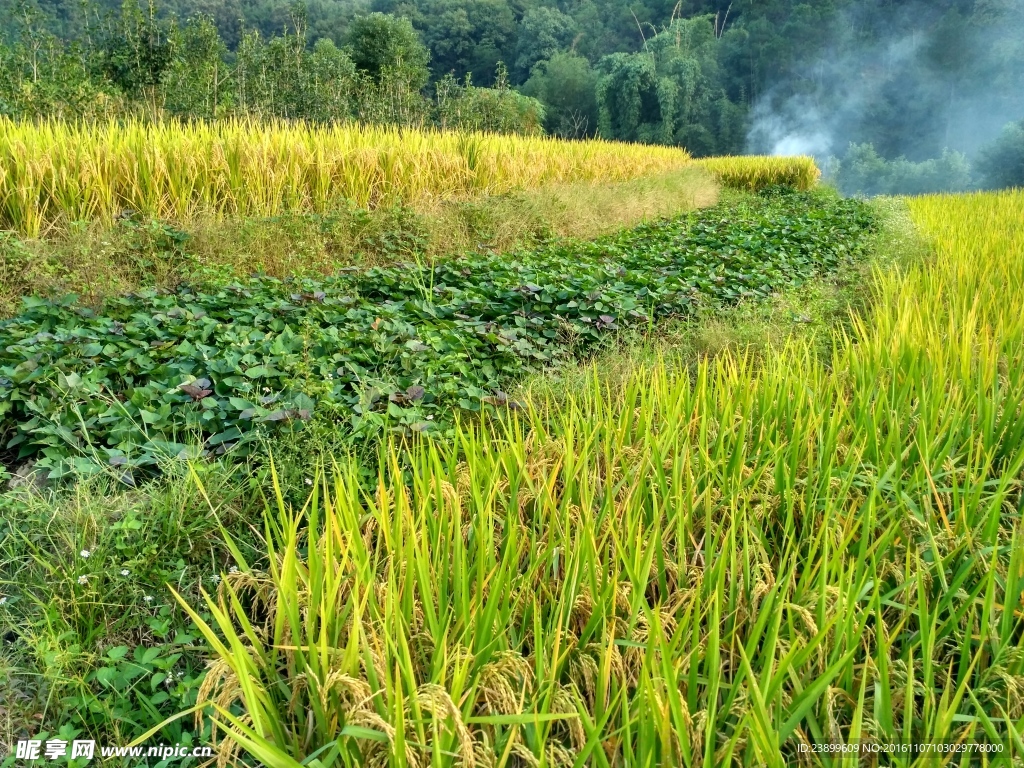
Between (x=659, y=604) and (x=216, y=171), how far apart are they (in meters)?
5.53

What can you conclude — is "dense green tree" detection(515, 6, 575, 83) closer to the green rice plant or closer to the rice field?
the green rice plant

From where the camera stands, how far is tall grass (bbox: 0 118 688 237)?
15.3 ft

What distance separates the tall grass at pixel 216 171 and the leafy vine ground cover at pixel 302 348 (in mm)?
1584

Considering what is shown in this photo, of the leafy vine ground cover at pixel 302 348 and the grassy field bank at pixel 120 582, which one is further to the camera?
the leafy vine ground cover at pixel 302 348

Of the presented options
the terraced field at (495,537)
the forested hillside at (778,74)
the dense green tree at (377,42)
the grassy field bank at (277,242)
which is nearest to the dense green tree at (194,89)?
the grassy field bank at (277,242)

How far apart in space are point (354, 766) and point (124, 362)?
2.32 meters

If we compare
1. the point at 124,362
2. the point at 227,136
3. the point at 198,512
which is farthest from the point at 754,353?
the point at 227,136

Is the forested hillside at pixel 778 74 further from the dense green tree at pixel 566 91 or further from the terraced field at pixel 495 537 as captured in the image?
the terraced field at pixel 495 537

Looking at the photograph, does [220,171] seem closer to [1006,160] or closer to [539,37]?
[1006,160]

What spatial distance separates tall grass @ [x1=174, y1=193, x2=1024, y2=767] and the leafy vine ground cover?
21.2 inches

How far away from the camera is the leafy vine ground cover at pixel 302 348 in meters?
2.35

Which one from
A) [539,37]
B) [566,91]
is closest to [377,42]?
[566,91]

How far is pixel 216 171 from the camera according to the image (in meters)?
5.48

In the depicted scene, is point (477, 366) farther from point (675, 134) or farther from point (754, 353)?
point (675, 134)
